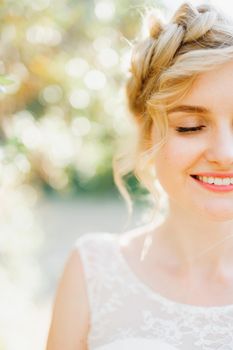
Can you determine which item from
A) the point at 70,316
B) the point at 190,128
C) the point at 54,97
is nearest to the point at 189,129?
the point at 190,128

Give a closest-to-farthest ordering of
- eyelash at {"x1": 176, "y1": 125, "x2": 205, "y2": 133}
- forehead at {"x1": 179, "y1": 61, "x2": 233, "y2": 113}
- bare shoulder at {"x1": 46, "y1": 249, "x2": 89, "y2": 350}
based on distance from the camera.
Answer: forehead at {"x1": 179, "y1": 61, "x2": 233, "y2": 113} → eyelash at {"x1": 176, "y1": 125, "x2": 205, "y2": 133} → bare shoulder at {"x1": 46, "y1": 249, "x2": 89, "y2": 350}

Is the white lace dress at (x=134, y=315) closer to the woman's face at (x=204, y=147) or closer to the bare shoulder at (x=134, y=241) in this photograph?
the bare shoulder at (x=134, y=241)

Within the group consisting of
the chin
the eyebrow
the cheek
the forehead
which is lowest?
the chin

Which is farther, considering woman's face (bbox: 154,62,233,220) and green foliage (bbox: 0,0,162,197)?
green foliage (bbox: 0,0,162,197)

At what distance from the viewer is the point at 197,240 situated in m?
2.73

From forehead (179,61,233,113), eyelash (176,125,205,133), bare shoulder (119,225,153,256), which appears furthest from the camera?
bare shoulder (119,225,153,256)

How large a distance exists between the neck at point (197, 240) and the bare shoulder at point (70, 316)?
39cm

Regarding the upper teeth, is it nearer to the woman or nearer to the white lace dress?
the woman

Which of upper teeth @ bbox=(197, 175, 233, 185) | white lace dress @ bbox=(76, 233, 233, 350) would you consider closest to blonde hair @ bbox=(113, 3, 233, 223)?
upper teeth @ bbox=(197, 175, 233, 185)

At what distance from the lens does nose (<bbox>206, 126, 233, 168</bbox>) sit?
2.33 metres

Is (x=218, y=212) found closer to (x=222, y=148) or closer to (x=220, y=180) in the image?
(x=220, y=180)

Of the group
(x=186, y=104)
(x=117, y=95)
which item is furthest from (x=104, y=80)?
(x=186, y=104)

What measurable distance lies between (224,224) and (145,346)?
21.1 inches

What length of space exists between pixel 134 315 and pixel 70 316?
0.24m
